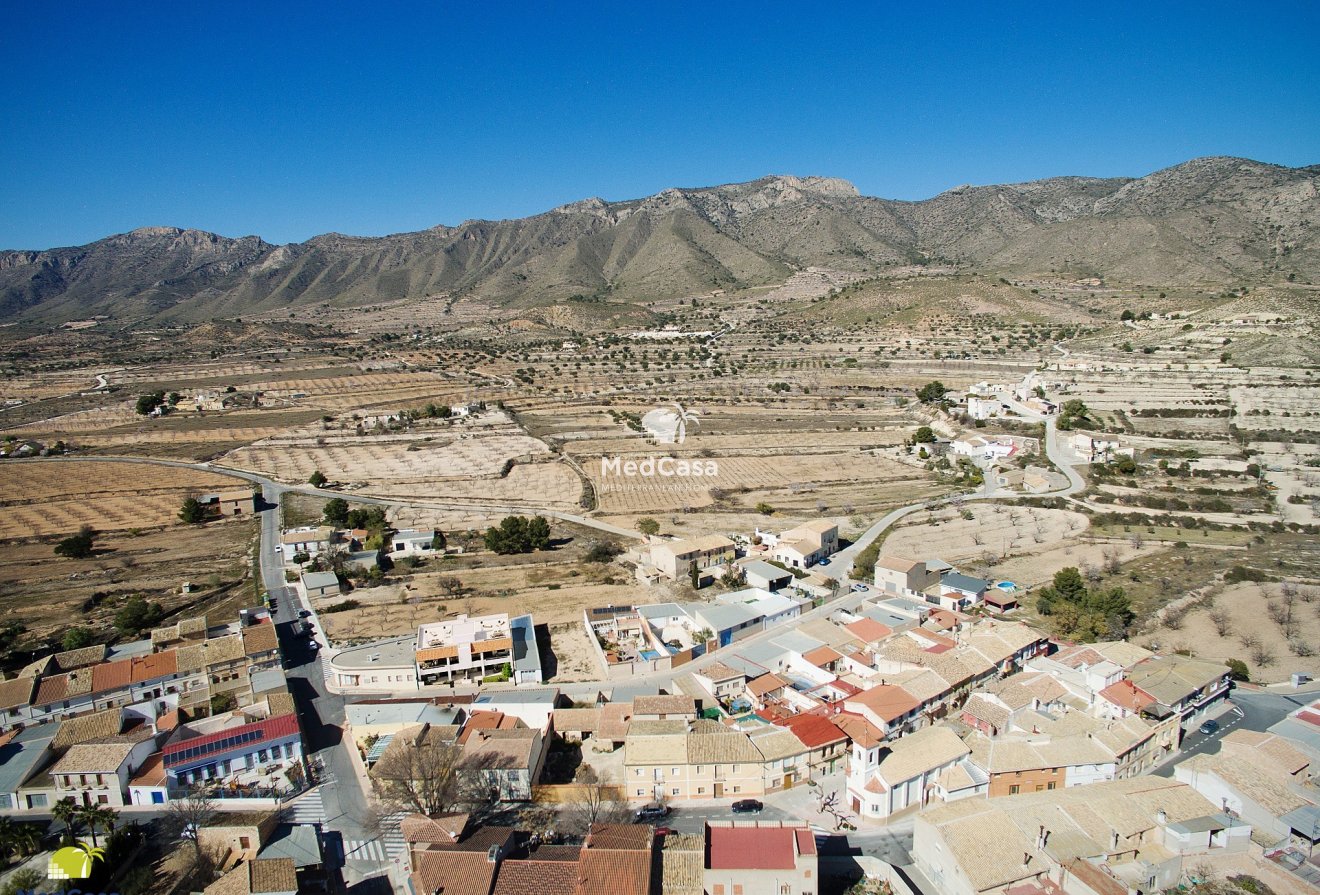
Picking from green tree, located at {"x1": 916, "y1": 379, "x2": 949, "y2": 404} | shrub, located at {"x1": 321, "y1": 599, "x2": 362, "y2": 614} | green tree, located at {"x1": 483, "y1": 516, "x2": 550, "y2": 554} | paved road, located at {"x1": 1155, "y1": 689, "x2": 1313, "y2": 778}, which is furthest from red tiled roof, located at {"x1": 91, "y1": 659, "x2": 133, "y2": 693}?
green tree, located at {"x1": 916, "y1": 379, "x2": 949, "y2": 404}

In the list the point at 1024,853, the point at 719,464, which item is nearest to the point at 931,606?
the point at 1024,853

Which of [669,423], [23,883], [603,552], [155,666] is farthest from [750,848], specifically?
[669,423]

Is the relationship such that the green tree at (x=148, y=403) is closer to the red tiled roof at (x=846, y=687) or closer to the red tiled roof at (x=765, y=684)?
the red tiled roof at (x=765, y=684)

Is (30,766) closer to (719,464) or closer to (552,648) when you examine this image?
(552,648)

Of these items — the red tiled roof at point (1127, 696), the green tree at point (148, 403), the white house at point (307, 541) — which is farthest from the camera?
the green tree at point (148, 403)

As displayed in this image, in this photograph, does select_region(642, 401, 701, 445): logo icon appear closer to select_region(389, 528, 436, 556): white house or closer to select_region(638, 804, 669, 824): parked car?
select_region(389, 528, 436, 556): white house

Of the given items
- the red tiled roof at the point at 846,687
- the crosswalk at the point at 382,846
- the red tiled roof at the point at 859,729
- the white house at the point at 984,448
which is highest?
the white house at the point at 984,448

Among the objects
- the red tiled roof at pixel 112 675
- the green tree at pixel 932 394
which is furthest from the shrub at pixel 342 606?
the green tree at pixel 932 394

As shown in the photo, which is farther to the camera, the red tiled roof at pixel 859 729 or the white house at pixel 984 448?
the white house at pixel 984 448
